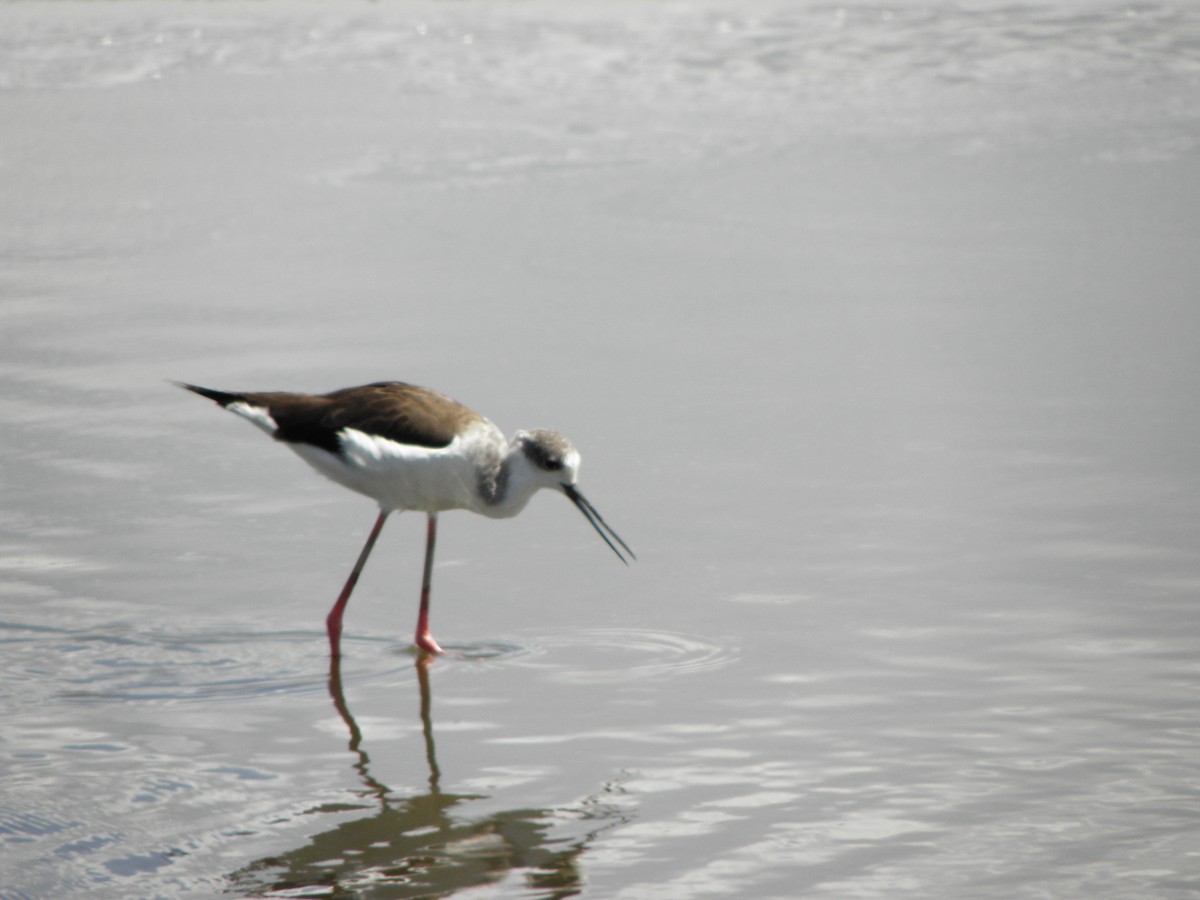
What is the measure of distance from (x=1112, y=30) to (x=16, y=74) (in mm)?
9743

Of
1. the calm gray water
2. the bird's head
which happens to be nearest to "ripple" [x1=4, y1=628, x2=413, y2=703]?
the calm gray water

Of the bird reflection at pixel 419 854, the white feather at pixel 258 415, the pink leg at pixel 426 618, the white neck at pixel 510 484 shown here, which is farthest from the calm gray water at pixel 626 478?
the white feather at pixel 258 415

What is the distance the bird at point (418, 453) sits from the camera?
6172 mm

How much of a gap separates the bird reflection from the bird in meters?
1.40

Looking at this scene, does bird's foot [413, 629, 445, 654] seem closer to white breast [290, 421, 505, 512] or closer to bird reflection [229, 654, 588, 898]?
white breast [290, 421, 505, 512]

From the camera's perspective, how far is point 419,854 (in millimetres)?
4480

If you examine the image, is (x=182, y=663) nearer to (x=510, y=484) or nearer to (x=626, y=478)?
(x=510, y=484)

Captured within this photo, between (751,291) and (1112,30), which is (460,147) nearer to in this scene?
(751,291)

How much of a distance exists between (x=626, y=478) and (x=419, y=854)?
3.18m

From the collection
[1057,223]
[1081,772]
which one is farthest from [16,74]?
[1081,772]

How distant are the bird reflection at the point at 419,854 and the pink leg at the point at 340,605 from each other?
3.36 feet

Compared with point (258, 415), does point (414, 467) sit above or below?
below

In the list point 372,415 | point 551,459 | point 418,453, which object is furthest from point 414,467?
point 551,459

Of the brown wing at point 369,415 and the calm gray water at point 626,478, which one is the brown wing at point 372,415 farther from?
the calm gray water at point 626,478
